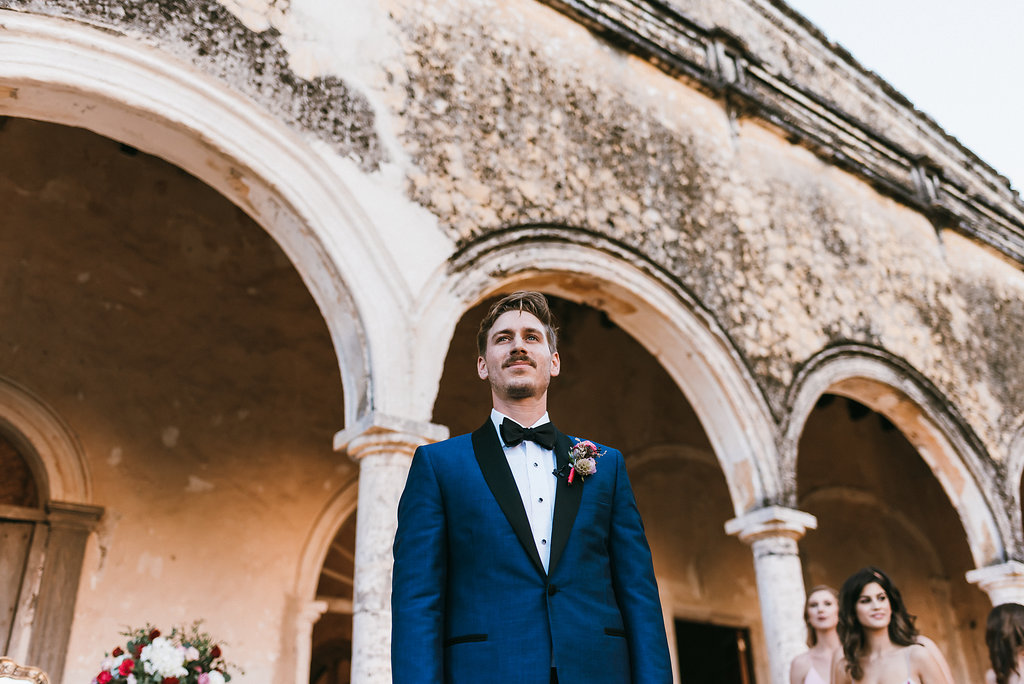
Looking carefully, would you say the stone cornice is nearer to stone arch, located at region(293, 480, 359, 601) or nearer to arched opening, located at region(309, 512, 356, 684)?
stone arch, located at region(293, 480, 359, 601)

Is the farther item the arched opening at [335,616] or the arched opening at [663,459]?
the arched opening at [663,459]

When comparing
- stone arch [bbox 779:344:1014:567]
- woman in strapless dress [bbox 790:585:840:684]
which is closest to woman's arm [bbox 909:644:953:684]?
woman in strapless dress [bbox 790:585:840:684]

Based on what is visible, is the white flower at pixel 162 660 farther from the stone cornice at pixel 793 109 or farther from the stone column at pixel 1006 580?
the stone column at pixel 1006 580

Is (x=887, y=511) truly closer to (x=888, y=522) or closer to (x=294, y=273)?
(x=888, y=522)

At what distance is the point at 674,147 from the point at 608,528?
4675 mm

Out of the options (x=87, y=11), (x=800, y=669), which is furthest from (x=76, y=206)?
(x=800, y=669)

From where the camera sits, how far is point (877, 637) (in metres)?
3.28

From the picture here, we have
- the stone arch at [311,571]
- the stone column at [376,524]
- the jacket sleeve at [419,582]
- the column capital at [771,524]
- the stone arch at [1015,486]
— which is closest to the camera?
the jacket sleeve at [419,582]

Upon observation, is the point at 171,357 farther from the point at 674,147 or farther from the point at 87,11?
the point at 674,147

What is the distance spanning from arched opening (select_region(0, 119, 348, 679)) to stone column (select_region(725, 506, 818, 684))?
2898mm

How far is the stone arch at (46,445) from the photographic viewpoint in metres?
5.37

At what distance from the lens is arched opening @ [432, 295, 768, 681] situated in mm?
7660

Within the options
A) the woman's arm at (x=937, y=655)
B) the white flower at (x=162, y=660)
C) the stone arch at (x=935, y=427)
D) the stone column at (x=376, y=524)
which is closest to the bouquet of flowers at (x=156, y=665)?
the white flower at (x=162, y=660)

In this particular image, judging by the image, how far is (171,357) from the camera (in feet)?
19.8
